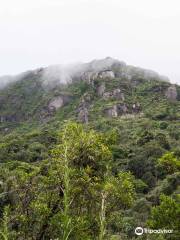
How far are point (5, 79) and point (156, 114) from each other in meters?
105

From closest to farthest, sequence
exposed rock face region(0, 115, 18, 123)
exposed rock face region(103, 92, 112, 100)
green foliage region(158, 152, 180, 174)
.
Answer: green foliage region(158, 152, 180, 174)
exposed rock face region(103, 92, 112, 100)
exposed rock face region(0, 115, 18, 123)

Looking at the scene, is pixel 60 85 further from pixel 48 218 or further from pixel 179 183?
pixel 48 218

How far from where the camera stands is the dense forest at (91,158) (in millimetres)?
10555

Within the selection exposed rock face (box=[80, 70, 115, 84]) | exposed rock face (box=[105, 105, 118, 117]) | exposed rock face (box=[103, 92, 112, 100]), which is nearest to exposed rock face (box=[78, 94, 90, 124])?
exposed rock face (box=[103, 92, 112, 100])

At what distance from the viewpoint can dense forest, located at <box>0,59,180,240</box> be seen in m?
10.6

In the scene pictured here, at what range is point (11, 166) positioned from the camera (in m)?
41.6

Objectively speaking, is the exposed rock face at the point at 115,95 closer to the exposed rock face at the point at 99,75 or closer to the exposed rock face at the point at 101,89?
the exposed rock face at the point at 101,89

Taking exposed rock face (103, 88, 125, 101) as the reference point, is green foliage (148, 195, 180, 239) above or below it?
above

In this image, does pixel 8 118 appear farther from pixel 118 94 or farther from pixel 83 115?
pixel 118 94

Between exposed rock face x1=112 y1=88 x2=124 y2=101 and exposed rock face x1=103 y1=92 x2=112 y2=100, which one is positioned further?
exposed rock face x1=103 y1=92 x2=112 y2=100

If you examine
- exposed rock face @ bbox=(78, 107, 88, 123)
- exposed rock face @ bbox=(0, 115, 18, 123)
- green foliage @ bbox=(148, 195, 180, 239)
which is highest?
green foliage @ bbox=(148, 195, 180, 239)

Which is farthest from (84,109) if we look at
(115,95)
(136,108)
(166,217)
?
(166,217)

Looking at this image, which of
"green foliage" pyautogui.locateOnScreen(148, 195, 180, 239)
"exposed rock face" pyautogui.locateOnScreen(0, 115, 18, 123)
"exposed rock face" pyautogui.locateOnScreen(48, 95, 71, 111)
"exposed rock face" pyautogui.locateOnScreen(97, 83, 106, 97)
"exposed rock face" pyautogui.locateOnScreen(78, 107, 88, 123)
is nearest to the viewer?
"green foliage" pyautogui.locateOnScreen(148, 195, 180, 239)

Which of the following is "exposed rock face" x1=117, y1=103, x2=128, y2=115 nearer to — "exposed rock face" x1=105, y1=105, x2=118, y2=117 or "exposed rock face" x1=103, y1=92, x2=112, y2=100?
"exposed rock face" x1=105, y1=105, x2=118, y2=117
